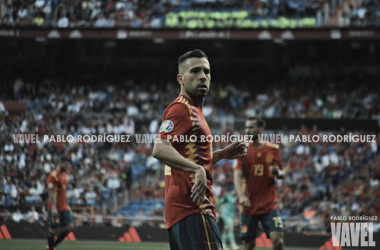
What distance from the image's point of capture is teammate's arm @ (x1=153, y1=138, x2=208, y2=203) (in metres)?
4.43

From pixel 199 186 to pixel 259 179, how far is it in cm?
496

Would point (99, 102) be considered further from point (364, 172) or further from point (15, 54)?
point (364, 172)

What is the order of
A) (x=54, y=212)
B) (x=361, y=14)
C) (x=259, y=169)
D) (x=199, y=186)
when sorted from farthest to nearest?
(x=361, y=14)
(x=54, y=212)
(x=259, y=169)
(x=199, y=186)

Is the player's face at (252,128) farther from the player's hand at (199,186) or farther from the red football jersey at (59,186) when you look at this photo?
the red football jersey at (59,186)

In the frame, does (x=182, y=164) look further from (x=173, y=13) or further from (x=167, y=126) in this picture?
(x=173, y=13)

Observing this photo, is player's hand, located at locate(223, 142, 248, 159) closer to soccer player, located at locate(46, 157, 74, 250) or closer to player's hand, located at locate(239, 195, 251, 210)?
player's hand, located at locate(239, 195, 251, 210)

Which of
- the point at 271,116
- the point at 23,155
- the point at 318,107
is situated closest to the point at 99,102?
the point at 23,155

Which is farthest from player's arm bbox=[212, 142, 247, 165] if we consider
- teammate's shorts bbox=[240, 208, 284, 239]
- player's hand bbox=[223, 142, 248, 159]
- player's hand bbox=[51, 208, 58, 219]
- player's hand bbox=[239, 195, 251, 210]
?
player's hand bbox=[51, 208, 58, 219]

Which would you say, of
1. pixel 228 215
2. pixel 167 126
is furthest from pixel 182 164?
pixel 228 215

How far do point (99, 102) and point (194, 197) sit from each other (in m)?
23.3

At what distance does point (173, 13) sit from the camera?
27.8m

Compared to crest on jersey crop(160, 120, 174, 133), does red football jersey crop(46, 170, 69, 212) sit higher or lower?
lower

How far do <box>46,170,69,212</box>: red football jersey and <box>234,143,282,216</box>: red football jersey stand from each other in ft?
15.6

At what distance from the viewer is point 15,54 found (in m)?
31.2
